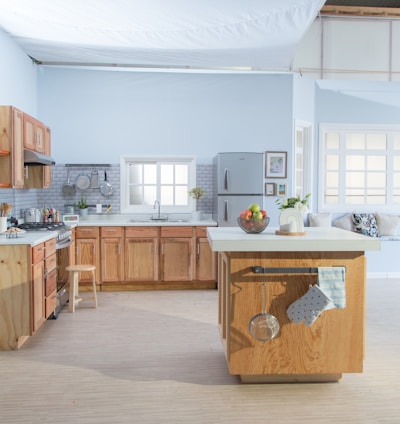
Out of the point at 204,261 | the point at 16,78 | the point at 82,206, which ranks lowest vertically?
the point at 204,261

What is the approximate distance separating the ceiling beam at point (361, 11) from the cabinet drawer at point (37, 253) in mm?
5457

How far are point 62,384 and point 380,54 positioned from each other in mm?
6528

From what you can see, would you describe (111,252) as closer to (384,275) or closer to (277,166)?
(277,166)

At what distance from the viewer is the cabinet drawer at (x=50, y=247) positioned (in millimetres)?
4418

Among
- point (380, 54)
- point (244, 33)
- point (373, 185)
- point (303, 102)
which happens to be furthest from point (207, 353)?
point (380, 54)

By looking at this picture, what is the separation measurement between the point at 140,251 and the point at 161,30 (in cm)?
284

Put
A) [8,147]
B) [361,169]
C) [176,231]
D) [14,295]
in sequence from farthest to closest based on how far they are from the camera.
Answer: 1. [361,169]
2. [176,231]
3. [8,147]
4. [14,295]

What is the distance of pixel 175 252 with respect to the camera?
6.14m

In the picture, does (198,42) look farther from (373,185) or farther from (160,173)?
(373,185)

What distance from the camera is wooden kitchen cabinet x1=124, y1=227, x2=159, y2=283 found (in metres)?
6.08

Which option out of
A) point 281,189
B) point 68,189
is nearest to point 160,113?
point 68,189

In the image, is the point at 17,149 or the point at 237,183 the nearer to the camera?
the point at 17,149

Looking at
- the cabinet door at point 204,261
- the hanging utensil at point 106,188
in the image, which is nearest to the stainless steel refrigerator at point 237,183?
the cabinet door at point 204,261

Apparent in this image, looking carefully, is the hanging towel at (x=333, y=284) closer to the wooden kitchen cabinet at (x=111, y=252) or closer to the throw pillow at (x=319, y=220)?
the wooden kitchen cabinet at (x=111, y=252)
